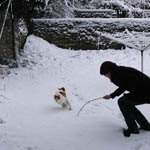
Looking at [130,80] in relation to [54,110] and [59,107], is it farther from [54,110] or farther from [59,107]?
[59,107]

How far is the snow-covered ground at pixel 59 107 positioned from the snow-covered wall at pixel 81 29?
1.57 ft

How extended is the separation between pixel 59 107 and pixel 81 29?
5.77 metres

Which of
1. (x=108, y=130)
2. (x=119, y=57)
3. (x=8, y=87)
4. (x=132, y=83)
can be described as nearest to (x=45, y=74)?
(x=8, y=87)

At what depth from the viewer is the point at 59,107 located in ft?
20.1

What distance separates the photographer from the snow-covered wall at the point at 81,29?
11.1 m

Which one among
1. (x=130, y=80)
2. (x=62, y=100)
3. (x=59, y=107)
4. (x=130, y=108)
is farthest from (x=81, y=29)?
(x=130, y=80)

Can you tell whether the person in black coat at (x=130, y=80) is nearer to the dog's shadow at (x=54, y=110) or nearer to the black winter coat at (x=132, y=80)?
the black winter coat at (x=132, y=80)

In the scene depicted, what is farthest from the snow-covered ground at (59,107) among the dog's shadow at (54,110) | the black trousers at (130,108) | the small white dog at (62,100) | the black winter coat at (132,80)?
the black winter coat at (132,80)

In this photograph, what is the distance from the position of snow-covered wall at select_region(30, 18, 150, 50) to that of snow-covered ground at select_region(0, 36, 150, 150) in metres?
0.48

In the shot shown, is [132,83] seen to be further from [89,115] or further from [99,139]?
[89,115]

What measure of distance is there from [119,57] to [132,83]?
5984 millimetres

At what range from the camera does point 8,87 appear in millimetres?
7355

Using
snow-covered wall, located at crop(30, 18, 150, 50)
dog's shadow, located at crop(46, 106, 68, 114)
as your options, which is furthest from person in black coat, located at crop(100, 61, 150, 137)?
snow-covered wall, located at crop(30, 18, 150, 50)

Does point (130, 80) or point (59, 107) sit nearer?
point (130, 80)
